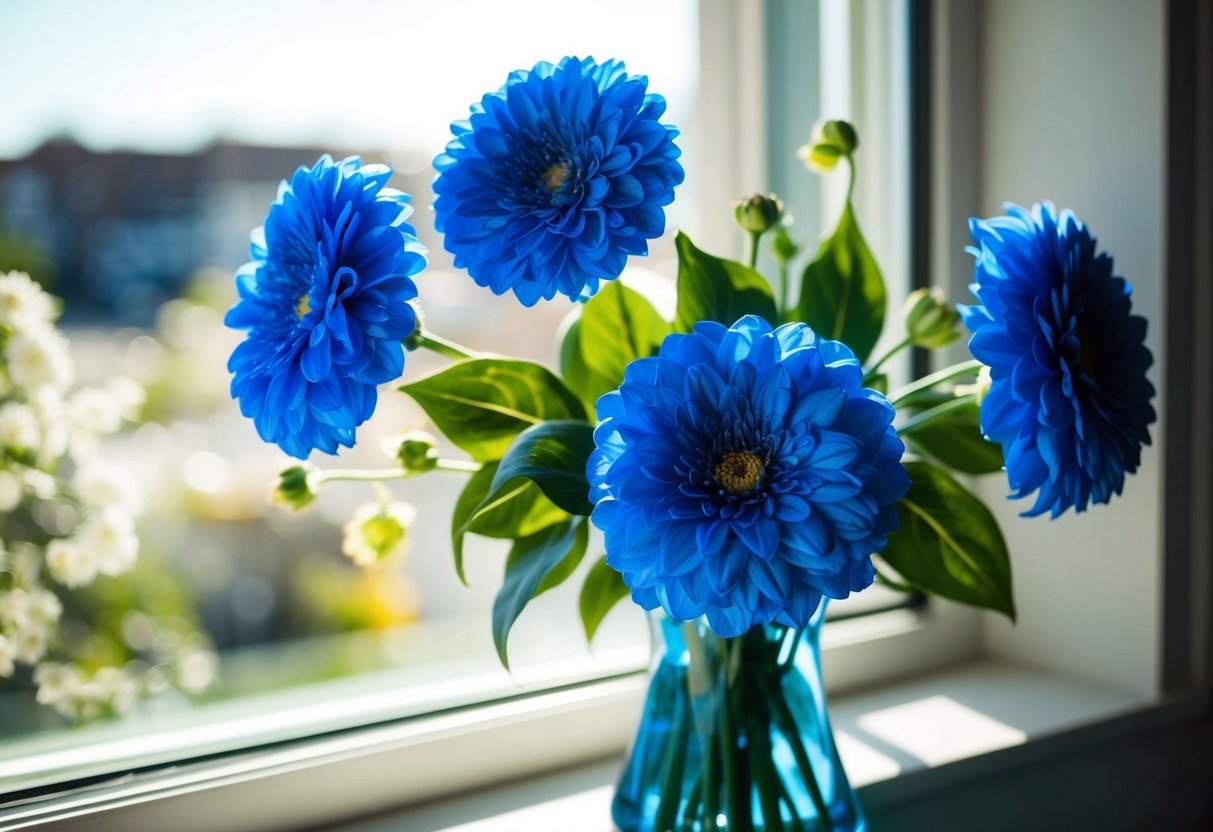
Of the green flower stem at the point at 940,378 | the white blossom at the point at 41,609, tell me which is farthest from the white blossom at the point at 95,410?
the green flower stem at the point at 940,378

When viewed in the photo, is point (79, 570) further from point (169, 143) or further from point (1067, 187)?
point (1067, 187)

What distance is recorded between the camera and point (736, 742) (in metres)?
0.57

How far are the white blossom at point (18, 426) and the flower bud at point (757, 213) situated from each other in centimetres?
53

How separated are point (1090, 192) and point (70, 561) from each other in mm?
893

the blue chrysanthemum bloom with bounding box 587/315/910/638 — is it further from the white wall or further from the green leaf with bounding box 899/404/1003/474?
the white wall

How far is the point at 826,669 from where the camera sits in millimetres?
892

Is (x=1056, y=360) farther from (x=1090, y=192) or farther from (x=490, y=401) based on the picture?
(x=1090, y=192)

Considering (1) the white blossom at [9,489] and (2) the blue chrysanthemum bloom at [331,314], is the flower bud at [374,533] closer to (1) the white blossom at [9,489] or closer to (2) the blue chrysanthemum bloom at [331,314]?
(2) the blue chrysanthemum bloom at [331,314]

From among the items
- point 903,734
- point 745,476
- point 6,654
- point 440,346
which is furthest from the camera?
point 903,734

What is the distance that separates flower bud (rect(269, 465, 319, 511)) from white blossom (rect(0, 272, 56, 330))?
246 millimetres

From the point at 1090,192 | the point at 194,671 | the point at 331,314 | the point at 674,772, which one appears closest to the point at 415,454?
the point at 331,314

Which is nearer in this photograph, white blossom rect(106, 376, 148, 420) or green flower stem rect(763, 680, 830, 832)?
green flower stem rect(763, 680, 830, 832)

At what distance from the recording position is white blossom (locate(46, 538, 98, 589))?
28.0 inches

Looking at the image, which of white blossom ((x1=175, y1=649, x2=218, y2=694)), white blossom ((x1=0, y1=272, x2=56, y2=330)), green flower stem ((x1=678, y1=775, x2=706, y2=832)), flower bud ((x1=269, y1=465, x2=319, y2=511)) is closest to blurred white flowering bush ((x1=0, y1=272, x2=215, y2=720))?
white blossom ((x1=0, y1=272, x2=56, y2=330))
